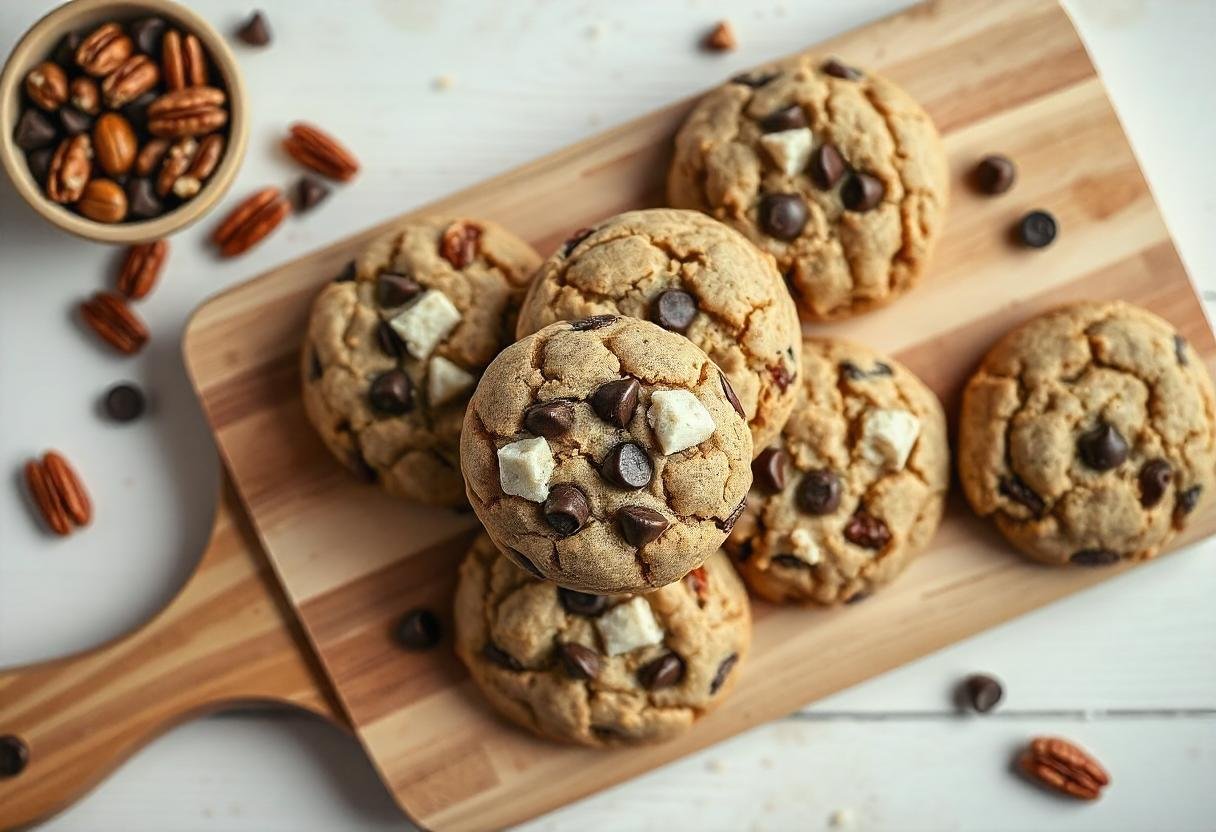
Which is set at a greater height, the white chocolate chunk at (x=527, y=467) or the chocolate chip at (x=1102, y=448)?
the white chocolate chunk at (x=527, y=467)

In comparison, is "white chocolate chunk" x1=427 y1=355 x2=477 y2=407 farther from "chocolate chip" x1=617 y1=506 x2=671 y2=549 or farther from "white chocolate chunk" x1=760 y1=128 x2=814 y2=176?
"white chocolate chunk" x1=760 y1=128 x2=814 y2=176

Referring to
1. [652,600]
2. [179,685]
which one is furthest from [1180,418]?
[179,685]

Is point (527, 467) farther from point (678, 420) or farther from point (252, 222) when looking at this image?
point (252, 222)

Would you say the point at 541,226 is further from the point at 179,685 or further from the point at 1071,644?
the point at 1071,644

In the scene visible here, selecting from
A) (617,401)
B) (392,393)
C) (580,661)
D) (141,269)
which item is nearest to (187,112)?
(141,269)

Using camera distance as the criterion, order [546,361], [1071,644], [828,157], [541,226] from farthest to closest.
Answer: [1071,644], [541,226], [828,157], [546,361]

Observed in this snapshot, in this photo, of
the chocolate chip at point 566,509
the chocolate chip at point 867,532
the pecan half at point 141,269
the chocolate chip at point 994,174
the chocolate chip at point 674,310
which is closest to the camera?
the chocolate chip at point 566,509

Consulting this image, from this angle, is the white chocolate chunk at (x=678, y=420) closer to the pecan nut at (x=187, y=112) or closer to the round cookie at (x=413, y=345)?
the round cookie at (x=413, y=345)

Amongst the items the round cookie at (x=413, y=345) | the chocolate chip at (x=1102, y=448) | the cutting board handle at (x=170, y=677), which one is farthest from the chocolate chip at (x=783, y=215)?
the cutting board handle at (x=170, y=677)
